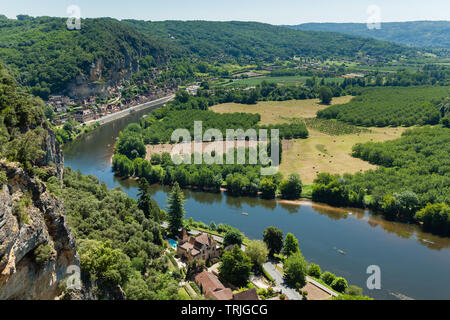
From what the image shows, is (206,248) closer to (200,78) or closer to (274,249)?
(274,249)

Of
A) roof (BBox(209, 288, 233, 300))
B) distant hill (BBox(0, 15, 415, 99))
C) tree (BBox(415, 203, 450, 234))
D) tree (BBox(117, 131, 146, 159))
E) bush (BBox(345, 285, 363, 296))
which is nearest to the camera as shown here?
roof (BBox(209, 288, 233, 300))

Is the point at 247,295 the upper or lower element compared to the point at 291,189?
lower

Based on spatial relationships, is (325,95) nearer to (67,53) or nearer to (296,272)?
(67,53)

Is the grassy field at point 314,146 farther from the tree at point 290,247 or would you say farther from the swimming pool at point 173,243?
the swimming pool at point 173,243

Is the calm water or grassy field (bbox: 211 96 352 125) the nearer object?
the calm water

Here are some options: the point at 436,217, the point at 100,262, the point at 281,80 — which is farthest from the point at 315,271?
the point at 281,80

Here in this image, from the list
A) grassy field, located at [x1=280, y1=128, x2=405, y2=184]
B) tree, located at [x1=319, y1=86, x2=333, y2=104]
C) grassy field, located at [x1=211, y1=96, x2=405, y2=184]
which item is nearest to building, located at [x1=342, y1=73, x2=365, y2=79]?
tree, located at [x1=319, y1=86, x2=333, y2=104]

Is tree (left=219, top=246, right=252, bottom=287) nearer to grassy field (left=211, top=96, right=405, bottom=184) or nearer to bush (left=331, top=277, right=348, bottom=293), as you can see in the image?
bush (left=331, top=277, right=348, bottom=293)

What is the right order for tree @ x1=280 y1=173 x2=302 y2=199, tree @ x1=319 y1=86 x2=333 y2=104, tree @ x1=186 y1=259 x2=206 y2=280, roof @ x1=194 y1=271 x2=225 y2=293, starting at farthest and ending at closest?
tree @ x1=319 y1=86 x2=333 y2=104, tree @ x1=280 y1=173 x2=302 y2=199, tree @ x1=186 y1=259 x2=206 y2=280, roof @ x1=194 y1=271 x2=225 y2=293
